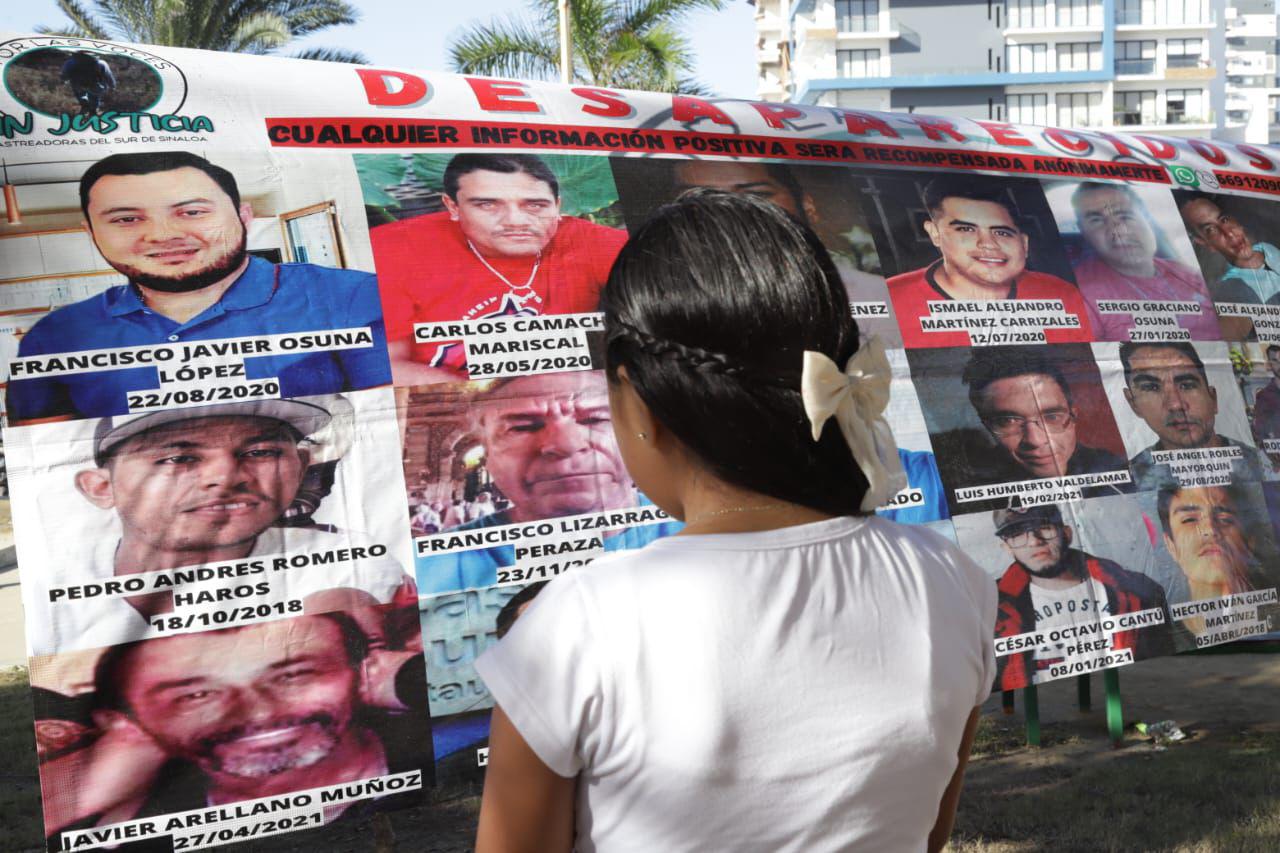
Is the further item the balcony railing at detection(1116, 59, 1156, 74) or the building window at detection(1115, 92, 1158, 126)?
the balcony railing at detection(1116, 59, 1156, 74)

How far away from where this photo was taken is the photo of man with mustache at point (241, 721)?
2.08 metres

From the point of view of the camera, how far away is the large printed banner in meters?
2.15

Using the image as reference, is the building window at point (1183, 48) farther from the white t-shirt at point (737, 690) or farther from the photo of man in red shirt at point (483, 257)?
the white t-shirt at point (737, 690)

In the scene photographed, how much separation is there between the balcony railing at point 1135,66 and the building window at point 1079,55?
9.01 ft

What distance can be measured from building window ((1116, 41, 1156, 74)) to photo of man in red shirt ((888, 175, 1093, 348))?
155 feet

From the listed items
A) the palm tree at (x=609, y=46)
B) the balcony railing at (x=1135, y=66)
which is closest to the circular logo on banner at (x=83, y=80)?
the palm tree at (x=609, y=46)

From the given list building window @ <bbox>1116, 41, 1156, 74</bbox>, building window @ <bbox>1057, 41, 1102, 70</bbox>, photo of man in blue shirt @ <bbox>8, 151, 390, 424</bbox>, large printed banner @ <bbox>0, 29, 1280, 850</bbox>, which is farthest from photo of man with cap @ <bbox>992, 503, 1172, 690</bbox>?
building window @ <bbox>1116, 41, 1156, 74</bbox>

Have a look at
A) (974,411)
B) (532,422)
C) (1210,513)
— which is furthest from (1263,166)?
(532,422)

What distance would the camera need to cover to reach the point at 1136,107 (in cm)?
4481

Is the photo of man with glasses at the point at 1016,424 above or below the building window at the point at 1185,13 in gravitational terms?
below

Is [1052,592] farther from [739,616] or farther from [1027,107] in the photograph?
[1027,107]

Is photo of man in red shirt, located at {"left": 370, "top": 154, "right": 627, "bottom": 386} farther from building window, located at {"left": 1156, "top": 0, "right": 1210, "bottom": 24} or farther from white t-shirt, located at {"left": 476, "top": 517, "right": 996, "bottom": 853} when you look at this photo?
building window, located at {"left": 1156, "top": 0, "right": 1210, "bottom": 24}

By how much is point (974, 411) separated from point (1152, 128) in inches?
1808

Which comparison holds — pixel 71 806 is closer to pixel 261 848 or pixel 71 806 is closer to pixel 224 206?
pixel 224 206
